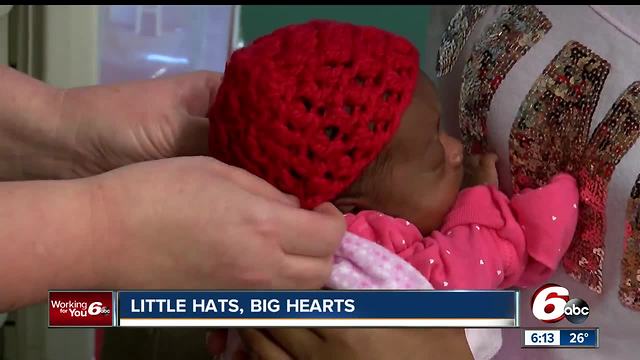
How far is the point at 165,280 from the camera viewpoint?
17.5 inches

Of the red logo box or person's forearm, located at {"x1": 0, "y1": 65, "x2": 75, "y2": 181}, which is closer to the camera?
the red logo box

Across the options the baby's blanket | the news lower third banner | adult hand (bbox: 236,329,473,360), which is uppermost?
the baby's blanket

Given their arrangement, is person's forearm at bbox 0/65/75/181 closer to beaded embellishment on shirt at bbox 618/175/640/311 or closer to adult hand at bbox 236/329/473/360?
adult hand at bbox 236/329/473/360

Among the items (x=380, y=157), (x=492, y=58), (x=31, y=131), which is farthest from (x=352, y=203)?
(x=31, y=131)

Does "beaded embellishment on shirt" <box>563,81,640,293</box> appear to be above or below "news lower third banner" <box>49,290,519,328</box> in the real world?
above

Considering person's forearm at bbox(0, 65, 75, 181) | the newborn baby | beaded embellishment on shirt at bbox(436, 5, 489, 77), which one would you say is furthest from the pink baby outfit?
person's forearm at bbox(0, 65, 75, 181)

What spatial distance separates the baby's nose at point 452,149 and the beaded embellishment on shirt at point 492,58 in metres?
0.02

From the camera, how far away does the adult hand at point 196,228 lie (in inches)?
16.5

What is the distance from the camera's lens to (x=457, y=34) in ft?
2.01

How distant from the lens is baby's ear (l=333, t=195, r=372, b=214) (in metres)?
0.54

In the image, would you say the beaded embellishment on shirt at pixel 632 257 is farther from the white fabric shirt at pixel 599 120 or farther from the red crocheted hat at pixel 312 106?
the red crocheted hat at pixel 312 106

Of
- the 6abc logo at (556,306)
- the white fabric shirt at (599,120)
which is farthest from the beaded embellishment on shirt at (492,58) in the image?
the 6abc logo at (556,306)
